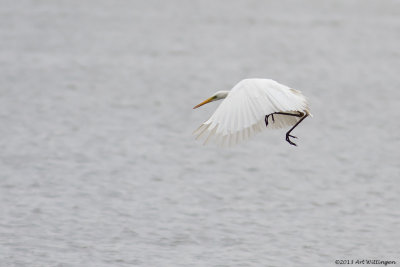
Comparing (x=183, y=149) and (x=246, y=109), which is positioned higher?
(x=246, y=109)

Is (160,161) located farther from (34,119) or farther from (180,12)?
(180,12)

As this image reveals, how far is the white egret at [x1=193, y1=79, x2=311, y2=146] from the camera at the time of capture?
267 inches

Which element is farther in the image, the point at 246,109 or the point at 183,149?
the point at 183,149

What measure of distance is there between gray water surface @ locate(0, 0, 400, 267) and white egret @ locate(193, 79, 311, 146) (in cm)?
208

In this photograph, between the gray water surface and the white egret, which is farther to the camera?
the gray water surface

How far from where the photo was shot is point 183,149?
13.1 meters

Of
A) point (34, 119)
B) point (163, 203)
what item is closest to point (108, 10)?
point (34, 119)

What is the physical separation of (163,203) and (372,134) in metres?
4.76

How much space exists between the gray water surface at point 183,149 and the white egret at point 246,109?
208 cm

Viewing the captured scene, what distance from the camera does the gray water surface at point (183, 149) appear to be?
9320 mm

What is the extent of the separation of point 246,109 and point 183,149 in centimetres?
615

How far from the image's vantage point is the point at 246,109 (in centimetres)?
699

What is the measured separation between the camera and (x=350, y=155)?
42.7ft

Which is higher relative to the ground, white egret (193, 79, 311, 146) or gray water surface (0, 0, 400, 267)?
white egret (193, 79, 311, 146)
